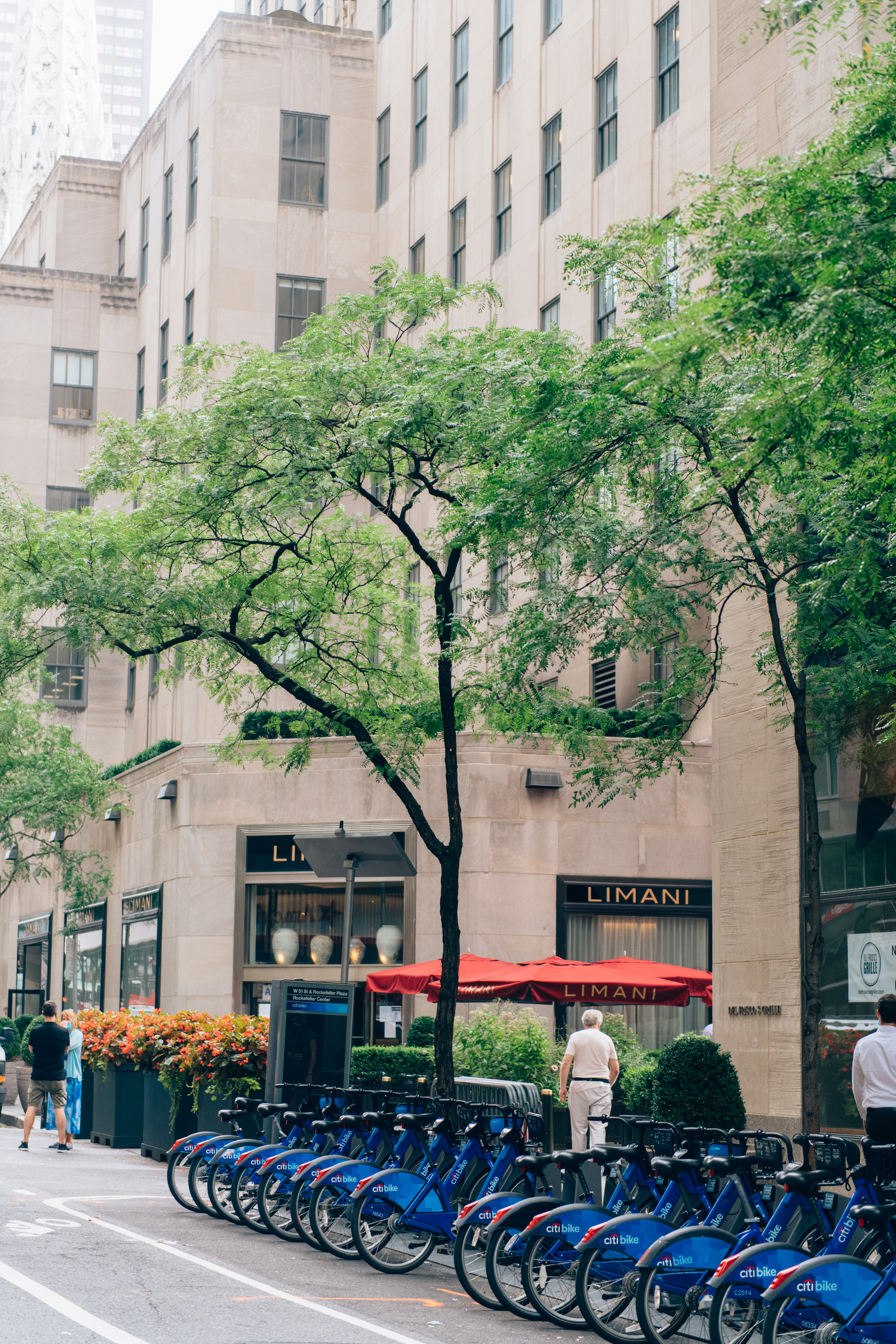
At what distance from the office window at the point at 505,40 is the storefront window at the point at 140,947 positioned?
17.5 metres

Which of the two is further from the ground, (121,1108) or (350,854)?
(350,854)

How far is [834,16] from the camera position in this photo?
8.47 metres

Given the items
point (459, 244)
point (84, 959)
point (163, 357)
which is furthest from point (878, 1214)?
point (163, 357)

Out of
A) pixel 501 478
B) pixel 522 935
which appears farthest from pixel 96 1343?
pixel 522 935

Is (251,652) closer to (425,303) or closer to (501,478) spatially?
(425,303)

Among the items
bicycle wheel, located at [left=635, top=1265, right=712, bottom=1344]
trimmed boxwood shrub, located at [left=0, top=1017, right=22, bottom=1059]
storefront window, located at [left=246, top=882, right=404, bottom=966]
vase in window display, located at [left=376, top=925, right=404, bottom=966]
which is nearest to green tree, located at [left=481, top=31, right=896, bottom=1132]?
bicycle wheel, located at [left=635, top=1265, right=712, bottom=1344]

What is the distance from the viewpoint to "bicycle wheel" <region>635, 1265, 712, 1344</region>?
9188 millimetres

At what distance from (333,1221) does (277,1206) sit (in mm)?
936

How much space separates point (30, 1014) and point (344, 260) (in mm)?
20788

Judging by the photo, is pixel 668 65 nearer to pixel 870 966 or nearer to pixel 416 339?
pixel 416 339

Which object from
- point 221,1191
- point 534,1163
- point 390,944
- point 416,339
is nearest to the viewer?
point 534,1163

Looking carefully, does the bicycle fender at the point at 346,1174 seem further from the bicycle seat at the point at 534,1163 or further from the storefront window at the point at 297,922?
the storefront window at the point at 297,922

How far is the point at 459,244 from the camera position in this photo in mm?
34625

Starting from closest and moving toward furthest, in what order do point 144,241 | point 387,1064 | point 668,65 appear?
1. point 387,1064
2. point 668,65
3. point 144,241
